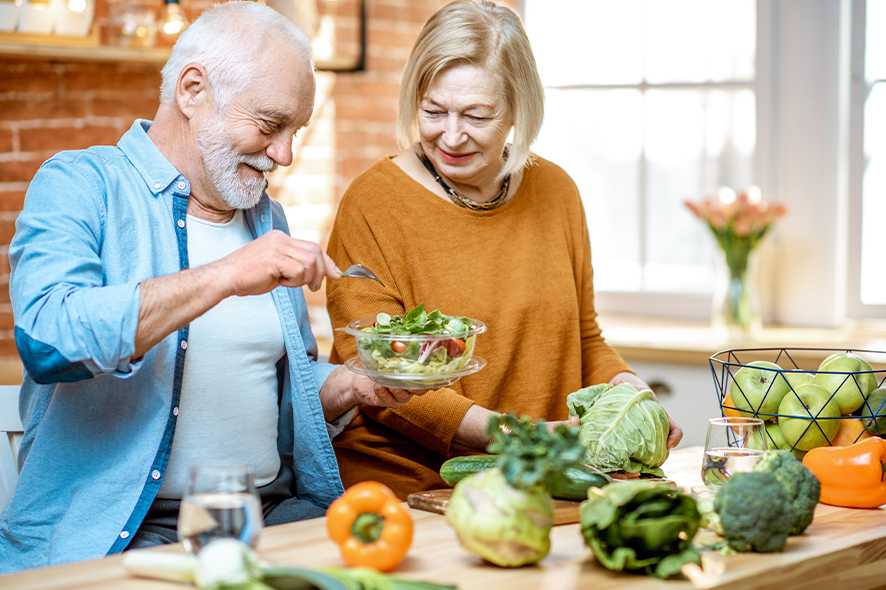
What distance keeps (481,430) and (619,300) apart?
2.00 m

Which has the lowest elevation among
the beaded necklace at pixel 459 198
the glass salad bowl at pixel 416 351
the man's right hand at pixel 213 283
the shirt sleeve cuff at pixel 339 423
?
the shirt sleeve cuff at pixel 339 423

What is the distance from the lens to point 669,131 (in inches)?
142

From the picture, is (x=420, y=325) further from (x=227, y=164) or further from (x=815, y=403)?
(x=815, y=403)

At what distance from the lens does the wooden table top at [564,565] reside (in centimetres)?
118

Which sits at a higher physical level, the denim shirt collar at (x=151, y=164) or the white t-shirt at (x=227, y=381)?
the denim shirt collar at (x=151, y=164)

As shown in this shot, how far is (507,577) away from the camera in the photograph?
46.9 inches

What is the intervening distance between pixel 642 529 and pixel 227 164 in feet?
3.22

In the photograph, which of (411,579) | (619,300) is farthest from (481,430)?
(619,300)

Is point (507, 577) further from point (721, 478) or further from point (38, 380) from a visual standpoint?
point (38, 380)

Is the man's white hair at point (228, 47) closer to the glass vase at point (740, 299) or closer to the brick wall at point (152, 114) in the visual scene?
the brick wall at point (152, 114)

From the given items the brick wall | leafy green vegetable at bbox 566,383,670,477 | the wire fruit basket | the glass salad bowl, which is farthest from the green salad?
the brick wall

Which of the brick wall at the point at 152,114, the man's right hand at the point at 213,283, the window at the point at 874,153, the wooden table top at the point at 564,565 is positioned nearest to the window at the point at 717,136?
the window at the point at 874,153

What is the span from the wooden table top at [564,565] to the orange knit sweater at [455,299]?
534 mm

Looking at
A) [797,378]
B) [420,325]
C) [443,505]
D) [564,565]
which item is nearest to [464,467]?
[443,505]
